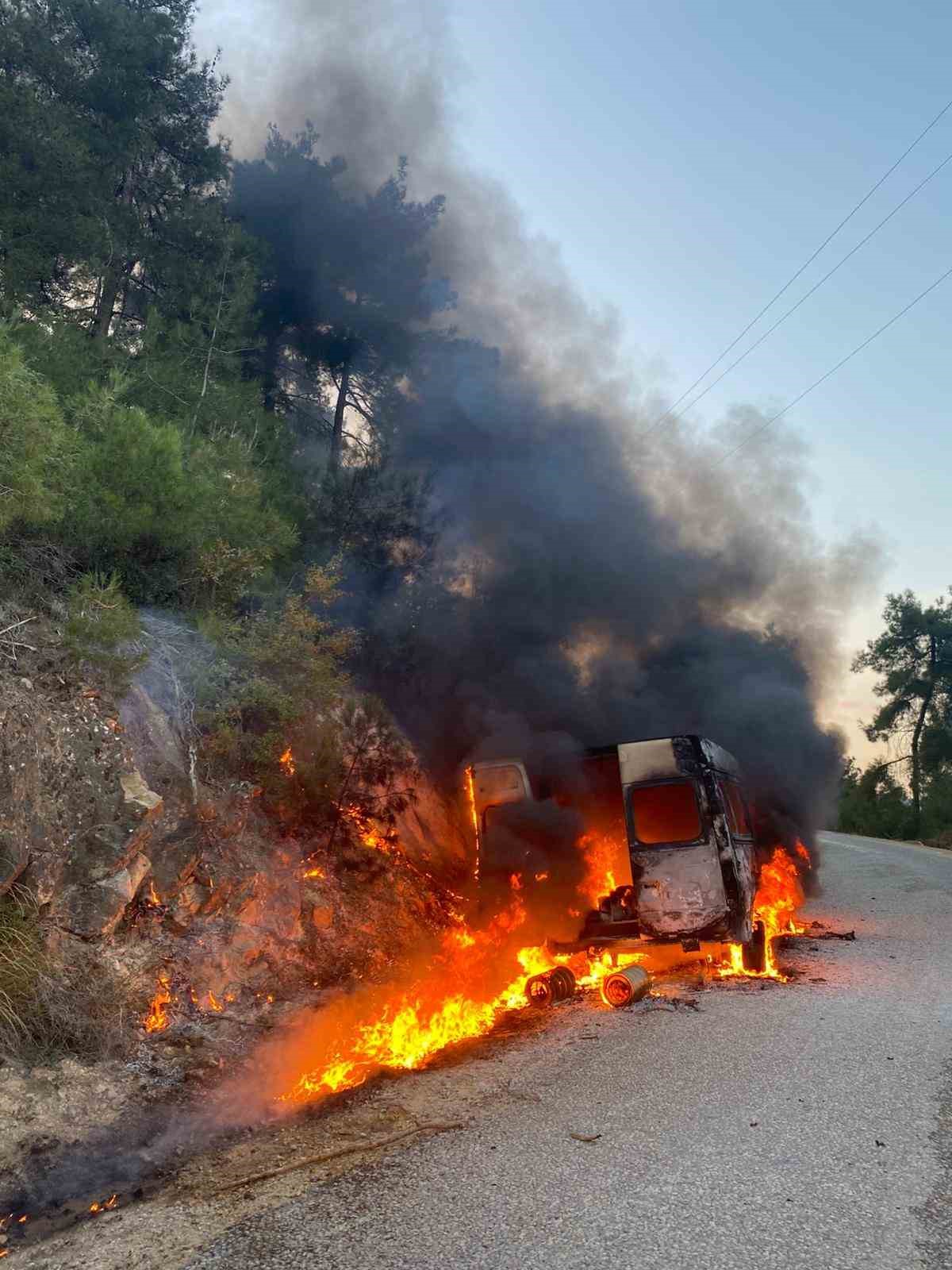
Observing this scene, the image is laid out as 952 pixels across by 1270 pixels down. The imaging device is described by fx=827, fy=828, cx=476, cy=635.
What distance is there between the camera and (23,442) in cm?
729

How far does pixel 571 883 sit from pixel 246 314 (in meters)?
11.5

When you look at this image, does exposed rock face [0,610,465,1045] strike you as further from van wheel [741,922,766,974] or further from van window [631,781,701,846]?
van wheel [741,922,766,974]

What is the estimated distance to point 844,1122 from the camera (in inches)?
198

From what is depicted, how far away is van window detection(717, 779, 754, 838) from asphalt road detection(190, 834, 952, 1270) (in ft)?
6.61

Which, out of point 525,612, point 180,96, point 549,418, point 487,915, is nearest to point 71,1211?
point 487,915

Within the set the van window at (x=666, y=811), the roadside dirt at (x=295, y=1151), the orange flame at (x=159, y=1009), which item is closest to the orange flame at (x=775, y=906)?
the van window at (x=666, y=811)

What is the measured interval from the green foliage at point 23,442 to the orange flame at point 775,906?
8.21 metres

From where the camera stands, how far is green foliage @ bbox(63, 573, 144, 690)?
747 centimetres

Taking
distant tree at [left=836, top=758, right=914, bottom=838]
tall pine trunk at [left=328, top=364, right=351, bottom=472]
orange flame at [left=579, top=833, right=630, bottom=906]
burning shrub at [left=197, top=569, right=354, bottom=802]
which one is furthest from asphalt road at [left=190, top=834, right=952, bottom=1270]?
distant tree at [left=836, top=758, right=914, bottom=838]

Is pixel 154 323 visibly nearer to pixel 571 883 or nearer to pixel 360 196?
pixel 360 196

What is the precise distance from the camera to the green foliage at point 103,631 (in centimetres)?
747

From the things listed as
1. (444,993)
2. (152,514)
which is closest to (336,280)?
(152,514)

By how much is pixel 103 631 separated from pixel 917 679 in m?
33.9

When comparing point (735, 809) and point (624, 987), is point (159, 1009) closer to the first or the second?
point (624, 987)
